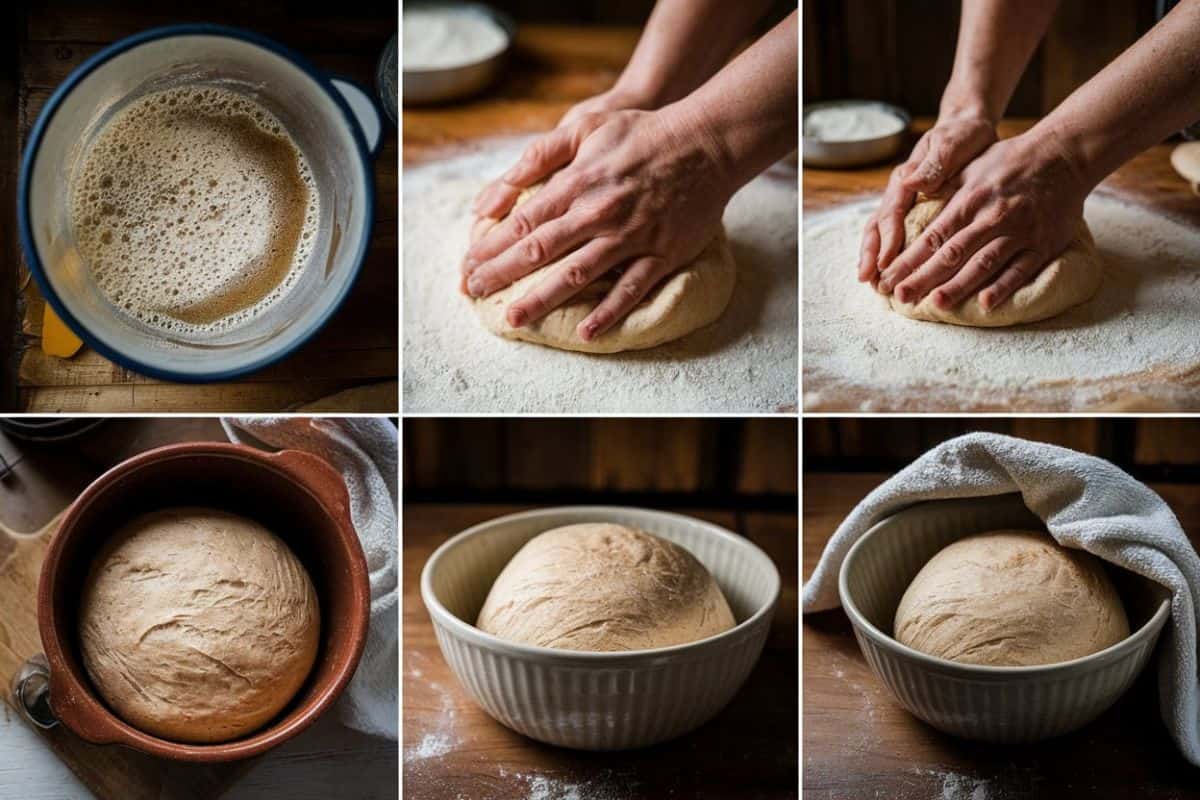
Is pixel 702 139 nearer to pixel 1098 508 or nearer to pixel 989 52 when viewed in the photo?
pixel 989 52

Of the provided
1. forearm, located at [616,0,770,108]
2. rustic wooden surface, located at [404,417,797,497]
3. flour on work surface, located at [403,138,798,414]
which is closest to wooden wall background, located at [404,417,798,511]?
rustic wooden surface, located at [404,417,797,497]

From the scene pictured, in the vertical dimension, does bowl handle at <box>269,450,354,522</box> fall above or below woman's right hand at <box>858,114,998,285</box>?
below

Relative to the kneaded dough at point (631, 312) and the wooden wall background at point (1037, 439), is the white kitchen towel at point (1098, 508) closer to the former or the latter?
the wooden wall background at point (1037, 439)

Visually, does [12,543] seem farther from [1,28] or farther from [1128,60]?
[1128,60]

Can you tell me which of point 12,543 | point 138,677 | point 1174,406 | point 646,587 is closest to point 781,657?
point 646,587

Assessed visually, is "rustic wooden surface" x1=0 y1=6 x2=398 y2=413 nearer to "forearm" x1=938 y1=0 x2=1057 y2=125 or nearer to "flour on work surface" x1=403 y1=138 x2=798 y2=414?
"flour on work surface" x1=403 y1=138 x2=798 y2=414

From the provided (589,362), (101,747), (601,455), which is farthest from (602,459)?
(101,747)
